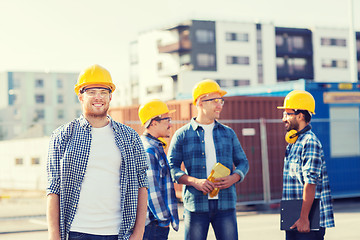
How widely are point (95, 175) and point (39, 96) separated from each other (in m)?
108

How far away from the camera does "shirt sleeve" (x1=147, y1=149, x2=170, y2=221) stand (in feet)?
15.6

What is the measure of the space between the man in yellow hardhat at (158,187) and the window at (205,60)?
61425 millimetres

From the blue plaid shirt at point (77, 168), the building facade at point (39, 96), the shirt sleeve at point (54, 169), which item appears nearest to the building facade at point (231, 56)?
the building facade at point (39, 96)

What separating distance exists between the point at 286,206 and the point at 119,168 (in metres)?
1.94

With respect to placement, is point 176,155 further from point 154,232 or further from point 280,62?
point 280,62

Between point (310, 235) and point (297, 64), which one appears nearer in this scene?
point (310, 235)

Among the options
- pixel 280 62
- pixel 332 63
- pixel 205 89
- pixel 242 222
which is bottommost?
pixel 242 222

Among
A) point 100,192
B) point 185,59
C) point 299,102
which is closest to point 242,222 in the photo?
point 299,102

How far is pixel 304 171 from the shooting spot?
4.73 m

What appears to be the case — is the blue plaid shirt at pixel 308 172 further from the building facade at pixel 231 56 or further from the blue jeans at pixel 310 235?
the building facade at pixel 231 56

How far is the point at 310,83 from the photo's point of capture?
1341 cm

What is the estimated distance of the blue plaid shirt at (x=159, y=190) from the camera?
4773 millimetres

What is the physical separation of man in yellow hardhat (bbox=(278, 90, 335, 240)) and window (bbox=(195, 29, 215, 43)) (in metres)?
62.1

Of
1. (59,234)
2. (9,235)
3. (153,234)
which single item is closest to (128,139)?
(59,234)
